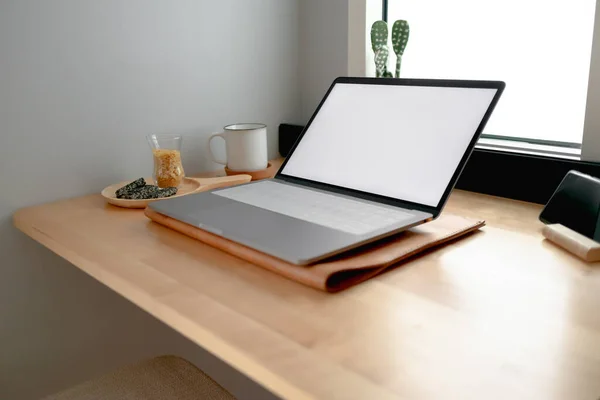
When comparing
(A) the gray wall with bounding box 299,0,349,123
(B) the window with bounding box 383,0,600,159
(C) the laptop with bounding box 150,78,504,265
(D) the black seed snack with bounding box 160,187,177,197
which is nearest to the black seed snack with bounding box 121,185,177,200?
(D) the black seed snack with bounding box 160,187,177,197

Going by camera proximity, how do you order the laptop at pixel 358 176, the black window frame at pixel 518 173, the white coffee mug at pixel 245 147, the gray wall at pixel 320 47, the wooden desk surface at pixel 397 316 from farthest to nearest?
the gray wall at pixel 320 47 → the white coffee mug at pixel 245 147 → the black window frame at pixel 518 173 → the laptop at pixel 358 176 → the wooden desk surface at pixel 397 316

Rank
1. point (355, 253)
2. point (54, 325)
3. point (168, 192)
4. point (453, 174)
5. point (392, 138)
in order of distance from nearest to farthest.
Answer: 1. point (355, 253)
2. point (453, 174)
3. point (392, 138)
4. point (168, 192)
5. point (54, 325)

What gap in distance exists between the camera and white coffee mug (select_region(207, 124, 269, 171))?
119cm

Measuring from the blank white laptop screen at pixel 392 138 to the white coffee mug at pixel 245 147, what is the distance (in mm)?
157

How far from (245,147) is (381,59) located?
1.27 feet

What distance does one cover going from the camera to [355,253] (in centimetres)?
72

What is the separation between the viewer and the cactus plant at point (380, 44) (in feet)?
4.17

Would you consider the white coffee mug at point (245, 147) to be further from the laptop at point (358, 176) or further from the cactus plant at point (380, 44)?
the cactus plant at point (380, 44)

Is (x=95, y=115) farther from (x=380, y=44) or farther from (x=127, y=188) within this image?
(x=380, y=44)

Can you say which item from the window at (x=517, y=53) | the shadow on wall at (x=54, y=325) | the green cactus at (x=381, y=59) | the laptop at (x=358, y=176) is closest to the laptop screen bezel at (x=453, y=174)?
the laptop at (x=358, y=176)

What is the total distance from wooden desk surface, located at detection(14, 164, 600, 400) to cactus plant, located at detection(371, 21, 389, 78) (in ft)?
1.89

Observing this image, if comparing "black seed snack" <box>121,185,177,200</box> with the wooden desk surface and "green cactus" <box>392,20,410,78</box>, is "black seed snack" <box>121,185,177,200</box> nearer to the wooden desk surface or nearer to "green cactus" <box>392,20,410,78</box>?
the wooden desk surface

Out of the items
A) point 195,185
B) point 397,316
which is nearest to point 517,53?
point 195,185

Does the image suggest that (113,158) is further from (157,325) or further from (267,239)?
(267,239)
